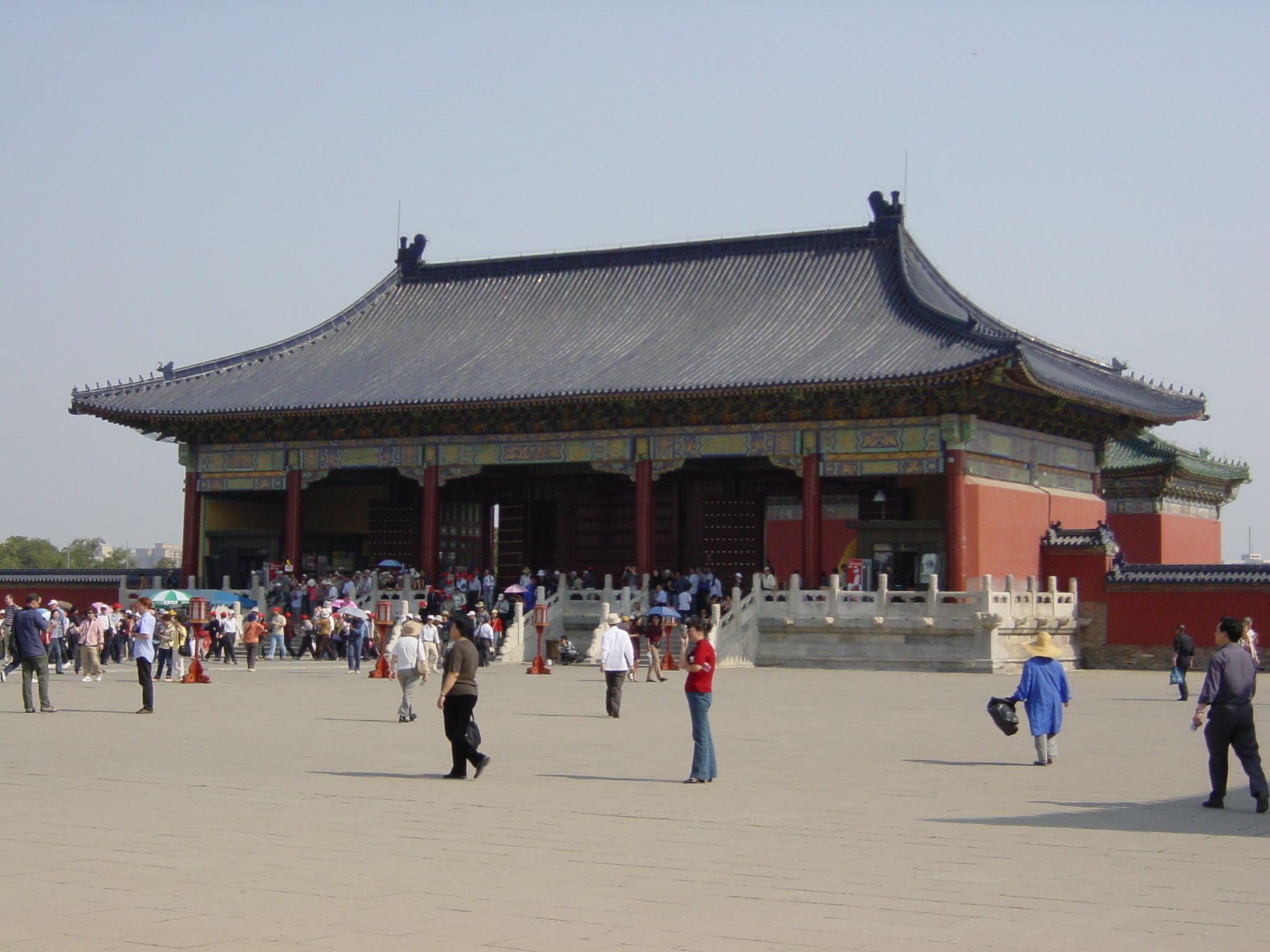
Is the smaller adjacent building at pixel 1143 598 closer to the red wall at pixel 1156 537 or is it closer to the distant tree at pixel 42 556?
the red wall at pixel 1156 537

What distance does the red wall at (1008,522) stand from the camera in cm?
3562

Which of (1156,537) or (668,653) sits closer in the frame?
(668,653)

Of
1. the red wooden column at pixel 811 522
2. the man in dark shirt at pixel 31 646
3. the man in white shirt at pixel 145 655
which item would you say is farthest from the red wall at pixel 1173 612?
the man in dark shirt at pixel 31 646

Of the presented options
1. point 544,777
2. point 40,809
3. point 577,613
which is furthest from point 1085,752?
point 577,613

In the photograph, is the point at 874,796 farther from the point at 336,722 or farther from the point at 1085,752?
the point at 336,722

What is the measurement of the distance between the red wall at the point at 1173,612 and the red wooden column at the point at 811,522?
6.39 meters

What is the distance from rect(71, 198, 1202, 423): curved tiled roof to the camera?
1464 inches

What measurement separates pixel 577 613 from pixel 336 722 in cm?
1708

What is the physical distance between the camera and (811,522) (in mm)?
36812

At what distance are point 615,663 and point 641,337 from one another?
70.9ft

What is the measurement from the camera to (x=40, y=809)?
11594mm

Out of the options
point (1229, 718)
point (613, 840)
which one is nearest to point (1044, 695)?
point (1229, 718)

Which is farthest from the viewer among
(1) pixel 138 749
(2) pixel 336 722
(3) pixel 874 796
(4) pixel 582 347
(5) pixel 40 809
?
(4) pixel 582 347

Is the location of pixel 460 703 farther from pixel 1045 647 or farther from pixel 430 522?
pixel 430 522
